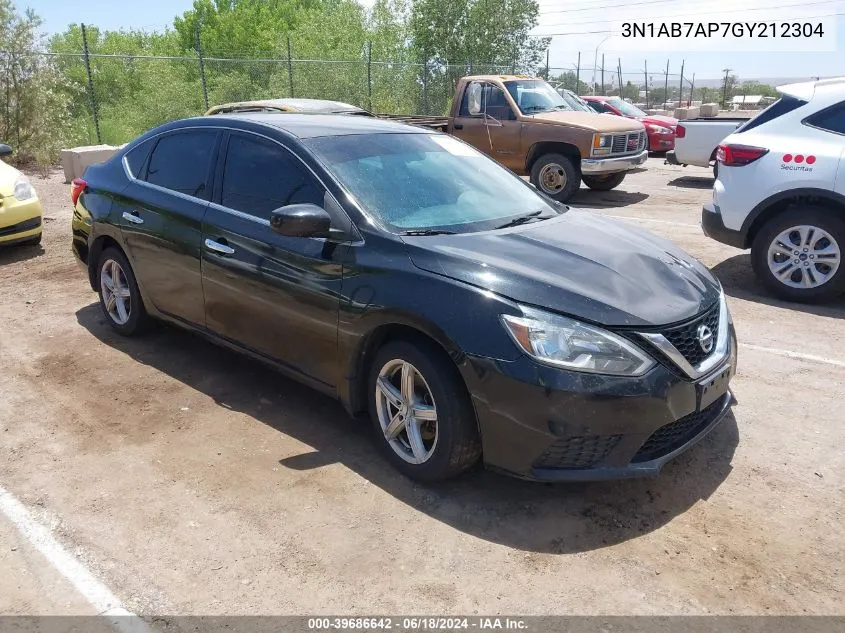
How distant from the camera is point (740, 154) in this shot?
6633 mm

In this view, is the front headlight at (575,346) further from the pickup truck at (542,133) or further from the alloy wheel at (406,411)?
the pickup truck at (542,133)

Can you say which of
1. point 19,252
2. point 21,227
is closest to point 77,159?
point 19,252

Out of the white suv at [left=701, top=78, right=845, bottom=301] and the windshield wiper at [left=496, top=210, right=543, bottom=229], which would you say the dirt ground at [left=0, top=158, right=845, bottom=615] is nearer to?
the windshield wiper at [left=496, top=210, right=543, bottom=229]

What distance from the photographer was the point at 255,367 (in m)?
5.16

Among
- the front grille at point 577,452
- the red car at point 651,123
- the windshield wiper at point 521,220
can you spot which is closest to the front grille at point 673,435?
the front grille at point 577,452

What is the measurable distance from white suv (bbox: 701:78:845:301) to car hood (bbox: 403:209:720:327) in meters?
2.93

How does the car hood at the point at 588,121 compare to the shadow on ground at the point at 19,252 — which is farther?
the car hood at the point at 588,121

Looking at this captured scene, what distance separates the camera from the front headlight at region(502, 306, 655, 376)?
310cm

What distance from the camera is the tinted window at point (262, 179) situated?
13.3 ft

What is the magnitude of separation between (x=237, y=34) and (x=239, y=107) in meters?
42.0

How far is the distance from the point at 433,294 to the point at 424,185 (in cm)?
104

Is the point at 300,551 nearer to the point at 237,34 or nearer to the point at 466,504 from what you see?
the point at 466,504

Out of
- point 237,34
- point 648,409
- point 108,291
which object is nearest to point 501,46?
point 237,34

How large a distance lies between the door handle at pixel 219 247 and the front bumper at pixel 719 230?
15.1 feet
